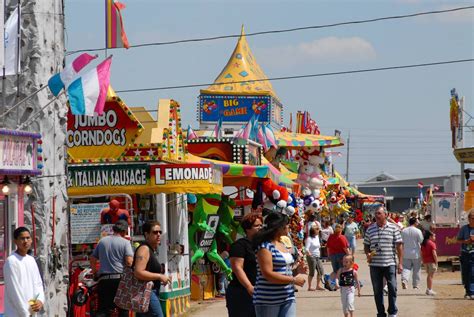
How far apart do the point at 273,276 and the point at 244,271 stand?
3.69 feet

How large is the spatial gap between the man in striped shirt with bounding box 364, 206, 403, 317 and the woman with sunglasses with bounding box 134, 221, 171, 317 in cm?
540

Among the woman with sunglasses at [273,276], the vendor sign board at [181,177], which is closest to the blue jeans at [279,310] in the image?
the woman with sunglasses at [273,276]

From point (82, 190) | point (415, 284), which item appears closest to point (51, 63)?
point (82, 190)

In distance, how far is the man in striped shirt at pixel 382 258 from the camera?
17.0 metres

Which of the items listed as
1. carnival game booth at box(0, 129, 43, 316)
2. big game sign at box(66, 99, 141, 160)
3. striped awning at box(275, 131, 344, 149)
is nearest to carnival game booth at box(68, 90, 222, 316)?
big game sign at box(66, 99, 141, 160)

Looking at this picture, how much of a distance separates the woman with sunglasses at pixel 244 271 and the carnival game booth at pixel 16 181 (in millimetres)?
2802

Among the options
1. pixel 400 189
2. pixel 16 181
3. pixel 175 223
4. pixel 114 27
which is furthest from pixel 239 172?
pixel 400 189

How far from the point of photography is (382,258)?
17.1 m

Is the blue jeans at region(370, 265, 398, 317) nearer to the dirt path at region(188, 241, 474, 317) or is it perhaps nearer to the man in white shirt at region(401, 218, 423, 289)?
the dirt path at region(188, 241, 474, 317)

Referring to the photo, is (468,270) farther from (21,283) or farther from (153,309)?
(21,283)

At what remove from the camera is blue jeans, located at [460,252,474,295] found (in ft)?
70.8

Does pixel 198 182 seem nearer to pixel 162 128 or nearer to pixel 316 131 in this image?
pixel 162 128

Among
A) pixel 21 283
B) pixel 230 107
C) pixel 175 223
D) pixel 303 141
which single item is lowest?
pixel 21 283

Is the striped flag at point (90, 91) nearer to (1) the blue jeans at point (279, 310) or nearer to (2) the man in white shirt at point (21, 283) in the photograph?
(2) the man in white shirt at point (21, 283)
